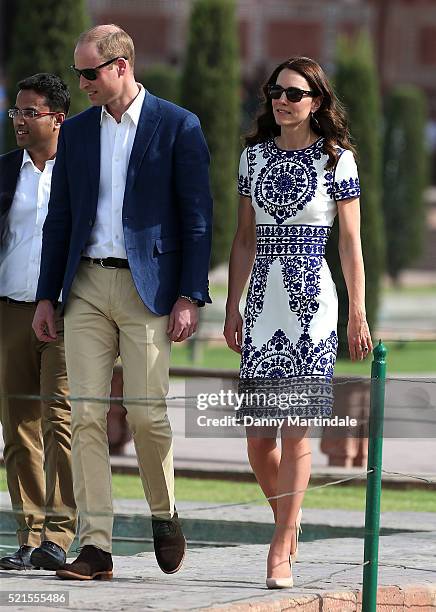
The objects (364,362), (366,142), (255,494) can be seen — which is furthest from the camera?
(366,142)

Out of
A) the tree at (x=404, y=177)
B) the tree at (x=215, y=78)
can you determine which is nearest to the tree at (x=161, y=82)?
the tree at (x=215, y=78)

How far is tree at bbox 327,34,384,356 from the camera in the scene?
21609 mm

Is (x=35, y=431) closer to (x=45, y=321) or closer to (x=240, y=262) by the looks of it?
(x=45, y=321)

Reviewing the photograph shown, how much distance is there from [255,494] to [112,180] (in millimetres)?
4264

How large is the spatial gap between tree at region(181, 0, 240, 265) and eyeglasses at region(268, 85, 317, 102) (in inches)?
691

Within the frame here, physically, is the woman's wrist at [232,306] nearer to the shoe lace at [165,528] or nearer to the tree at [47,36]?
the shoe lace at [165,528]

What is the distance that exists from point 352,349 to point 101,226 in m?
0.99

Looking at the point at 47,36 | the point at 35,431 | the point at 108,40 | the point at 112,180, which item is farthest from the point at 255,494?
the point at 47,36

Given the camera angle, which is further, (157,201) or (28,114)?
(28,114)

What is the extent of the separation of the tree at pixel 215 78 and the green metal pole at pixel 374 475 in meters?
17.8

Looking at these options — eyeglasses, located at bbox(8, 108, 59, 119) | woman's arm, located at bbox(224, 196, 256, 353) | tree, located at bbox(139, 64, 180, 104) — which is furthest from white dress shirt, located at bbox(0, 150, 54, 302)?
tree, located at bbox(139, 64, 180, 104)

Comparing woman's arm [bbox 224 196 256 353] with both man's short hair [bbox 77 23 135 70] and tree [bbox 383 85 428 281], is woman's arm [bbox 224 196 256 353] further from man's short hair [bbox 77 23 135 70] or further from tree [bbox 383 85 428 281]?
tree [bbox 383 85 428 281]

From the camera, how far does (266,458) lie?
5.57 metres

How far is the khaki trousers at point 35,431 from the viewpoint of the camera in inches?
230
